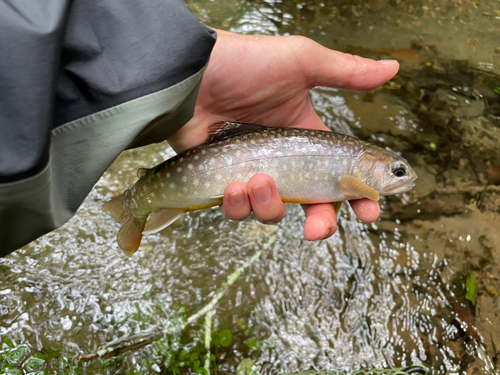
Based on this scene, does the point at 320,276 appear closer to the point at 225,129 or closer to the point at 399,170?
the point at 399,170

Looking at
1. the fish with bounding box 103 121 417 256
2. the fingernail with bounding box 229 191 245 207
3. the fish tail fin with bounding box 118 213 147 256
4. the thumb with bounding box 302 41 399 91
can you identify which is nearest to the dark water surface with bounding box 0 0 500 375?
the fish tail fin with bounding box 118 213 147 256

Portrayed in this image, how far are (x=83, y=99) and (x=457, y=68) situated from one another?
4.73 m

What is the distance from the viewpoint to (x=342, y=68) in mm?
2578

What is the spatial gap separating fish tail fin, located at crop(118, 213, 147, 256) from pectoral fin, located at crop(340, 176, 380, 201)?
3.95 ft

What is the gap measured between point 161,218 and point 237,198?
0.53 meters

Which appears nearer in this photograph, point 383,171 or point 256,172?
point 256,172

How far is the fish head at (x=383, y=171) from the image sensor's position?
2457 mm

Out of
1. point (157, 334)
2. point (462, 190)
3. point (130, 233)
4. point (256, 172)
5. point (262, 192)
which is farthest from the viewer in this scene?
point (462, 190)

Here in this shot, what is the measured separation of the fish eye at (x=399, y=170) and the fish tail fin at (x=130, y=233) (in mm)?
1539

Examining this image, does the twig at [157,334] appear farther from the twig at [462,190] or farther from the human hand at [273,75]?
the twig at [462,190]

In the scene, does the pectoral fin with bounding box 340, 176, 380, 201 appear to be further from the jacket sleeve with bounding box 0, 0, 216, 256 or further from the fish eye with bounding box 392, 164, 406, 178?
the jacket sleeve with bounding box 0, 0, 216, 256

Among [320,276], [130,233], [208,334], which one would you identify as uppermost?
[130,233]

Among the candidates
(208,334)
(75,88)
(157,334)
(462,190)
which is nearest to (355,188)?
(75,88)

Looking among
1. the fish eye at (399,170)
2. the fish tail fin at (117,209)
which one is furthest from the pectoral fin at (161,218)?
the fish eye at (399,170)
